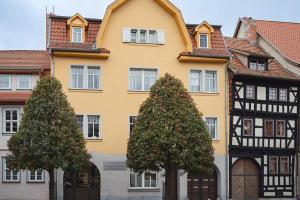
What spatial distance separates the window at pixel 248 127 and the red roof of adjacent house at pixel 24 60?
46.2 ft

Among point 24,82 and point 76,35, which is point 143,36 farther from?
point 24,82

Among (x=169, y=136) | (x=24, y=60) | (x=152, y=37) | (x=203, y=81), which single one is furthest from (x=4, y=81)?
(x=203, y=81)

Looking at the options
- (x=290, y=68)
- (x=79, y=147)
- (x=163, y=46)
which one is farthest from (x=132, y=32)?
(x=290, y=68)

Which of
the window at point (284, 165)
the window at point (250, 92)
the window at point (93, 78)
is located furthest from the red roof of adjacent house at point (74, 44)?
the window at point (284, 165)

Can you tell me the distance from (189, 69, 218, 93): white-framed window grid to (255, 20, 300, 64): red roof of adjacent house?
7386 millimetres

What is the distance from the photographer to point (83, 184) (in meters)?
34.7

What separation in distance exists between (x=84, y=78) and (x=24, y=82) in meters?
3.93

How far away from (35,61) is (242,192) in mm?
16997

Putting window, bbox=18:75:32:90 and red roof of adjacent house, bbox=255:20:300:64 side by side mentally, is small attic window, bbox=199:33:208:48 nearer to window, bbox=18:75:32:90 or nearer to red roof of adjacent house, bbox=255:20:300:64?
red roof of adjacent house, bbox=255:20:300:64

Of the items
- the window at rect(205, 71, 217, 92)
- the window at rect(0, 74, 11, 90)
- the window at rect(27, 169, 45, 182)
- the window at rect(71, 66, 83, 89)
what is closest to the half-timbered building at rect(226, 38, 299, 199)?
the window at rect(205, 71, 217, 92)

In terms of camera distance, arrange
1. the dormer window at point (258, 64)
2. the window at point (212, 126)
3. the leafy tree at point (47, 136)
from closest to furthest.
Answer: the leafy tree at point (47, 136), the window at point (212, 126), the dormer window at point (258, 64)

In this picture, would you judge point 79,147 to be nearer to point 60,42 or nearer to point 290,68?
point 60,42

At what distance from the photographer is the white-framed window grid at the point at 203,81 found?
36.7m

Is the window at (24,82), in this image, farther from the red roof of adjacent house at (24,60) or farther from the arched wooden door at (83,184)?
the arched wooden door at (83,184)
